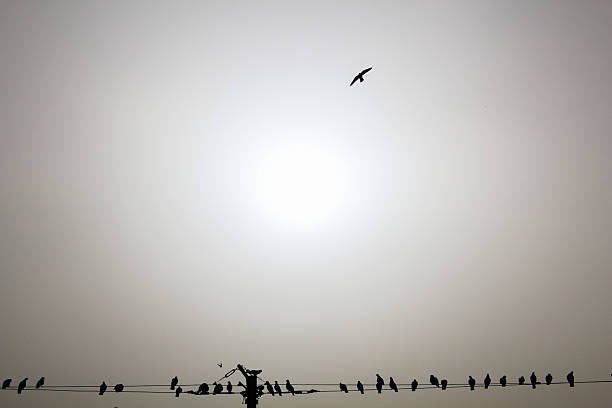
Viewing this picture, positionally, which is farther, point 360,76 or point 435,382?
point 435,382

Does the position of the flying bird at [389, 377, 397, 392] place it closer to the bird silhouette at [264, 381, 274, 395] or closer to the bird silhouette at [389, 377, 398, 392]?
the bird silhouette at [389, 377, 398, 392]

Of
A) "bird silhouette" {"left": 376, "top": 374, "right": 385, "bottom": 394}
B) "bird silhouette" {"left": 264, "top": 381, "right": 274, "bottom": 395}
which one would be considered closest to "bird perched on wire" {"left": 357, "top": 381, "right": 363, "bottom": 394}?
"bird silhouette" {"left": 376, "top": 374, "right": 385, "bottom": 394}

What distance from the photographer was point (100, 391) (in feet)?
72.1

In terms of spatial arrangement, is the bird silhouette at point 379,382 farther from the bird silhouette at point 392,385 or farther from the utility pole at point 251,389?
the utility pole at point 251,389

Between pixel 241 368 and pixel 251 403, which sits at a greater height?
pixel 241 368

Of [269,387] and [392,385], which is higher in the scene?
[269,387]

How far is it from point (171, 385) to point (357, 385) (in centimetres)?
1029

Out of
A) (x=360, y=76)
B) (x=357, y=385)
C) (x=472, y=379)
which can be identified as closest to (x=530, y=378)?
(x=472, y=379)

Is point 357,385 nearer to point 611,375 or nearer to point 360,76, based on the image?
point 611,375

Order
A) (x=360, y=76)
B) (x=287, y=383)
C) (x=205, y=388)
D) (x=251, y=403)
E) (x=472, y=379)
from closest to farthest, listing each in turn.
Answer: (x=251, y=403)
(x=360, y=76)
(x=205, y=388)
(x=287, y=383)
(x=472, y=379)

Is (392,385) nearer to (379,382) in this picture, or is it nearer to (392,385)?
(392,385)

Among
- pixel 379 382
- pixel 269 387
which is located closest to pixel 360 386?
pixel 379 382

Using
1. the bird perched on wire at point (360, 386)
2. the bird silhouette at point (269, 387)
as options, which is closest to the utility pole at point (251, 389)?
→ the bird silhouette at point (269, 387)

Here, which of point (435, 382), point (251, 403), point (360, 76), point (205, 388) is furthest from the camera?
point (435, 382)
